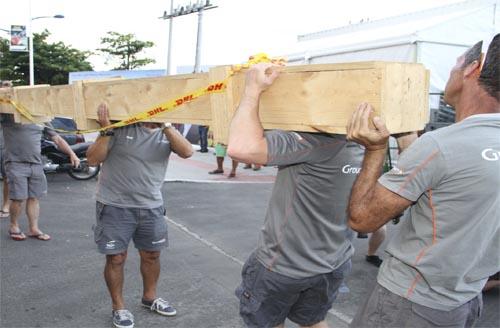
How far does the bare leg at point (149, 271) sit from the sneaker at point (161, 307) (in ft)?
0.16

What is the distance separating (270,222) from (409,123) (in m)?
0.92

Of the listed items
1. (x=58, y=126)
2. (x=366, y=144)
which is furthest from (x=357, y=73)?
(x=58, y=126)

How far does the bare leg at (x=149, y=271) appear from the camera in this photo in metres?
3.78

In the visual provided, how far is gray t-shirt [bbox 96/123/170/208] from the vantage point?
362cm

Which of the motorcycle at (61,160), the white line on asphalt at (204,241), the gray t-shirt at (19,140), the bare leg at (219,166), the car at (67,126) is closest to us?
the white line on asphalt at (204,241)

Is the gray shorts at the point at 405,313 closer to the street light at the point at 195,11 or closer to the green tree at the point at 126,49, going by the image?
the street light at the point at 195,11

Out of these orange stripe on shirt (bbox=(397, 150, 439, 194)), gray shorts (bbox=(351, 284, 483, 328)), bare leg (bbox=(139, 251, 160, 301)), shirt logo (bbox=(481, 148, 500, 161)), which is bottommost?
bare leg (bbox=(139, 251, 160, 301))

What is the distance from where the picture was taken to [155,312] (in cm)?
385

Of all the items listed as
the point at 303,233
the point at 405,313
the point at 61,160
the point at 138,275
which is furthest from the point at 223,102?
the point at 61,160

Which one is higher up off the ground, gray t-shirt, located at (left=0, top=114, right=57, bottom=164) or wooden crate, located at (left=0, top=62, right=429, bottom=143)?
wooden crate, located at (left=0, top=62, right=429, bottom=143)

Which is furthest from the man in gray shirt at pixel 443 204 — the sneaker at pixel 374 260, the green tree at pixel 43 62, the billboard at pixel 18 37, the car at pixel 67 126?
the green tree at pixel 43 62

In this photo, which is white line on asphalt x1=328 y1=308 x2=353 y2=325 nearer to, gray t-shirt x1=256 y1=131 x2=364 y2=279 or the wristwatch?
gray t-shirt x1=256 y1=131 x2=364 y2=279

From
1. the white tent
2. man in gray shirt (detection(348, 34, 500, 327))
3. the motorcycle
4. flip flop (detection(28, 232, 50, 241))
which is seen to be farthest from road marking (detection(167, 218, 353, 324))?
the white tent

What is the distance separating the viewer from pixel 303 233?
2.39m
